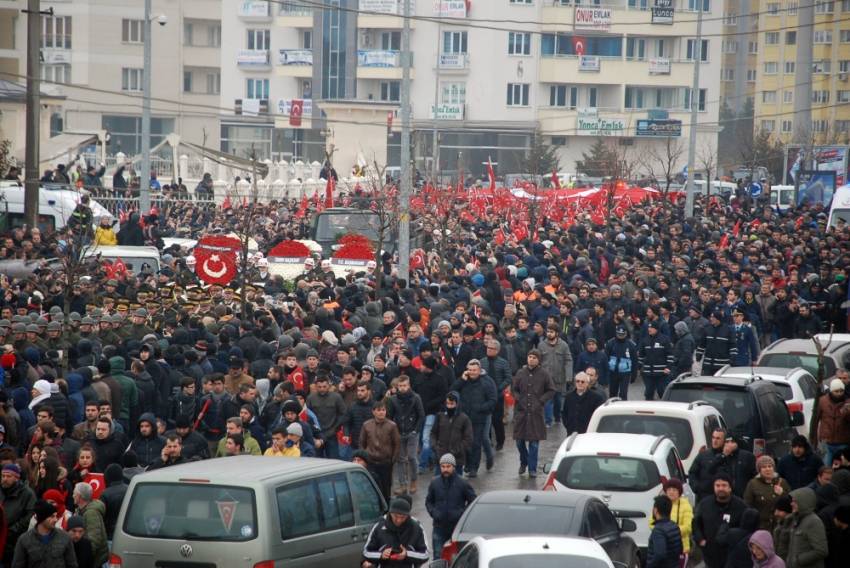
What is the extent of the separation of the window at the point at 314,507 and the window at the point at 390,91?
255ft

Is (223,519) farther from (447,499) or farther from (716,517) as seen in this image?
(716,517)

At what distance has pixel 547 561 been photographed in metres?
9.45

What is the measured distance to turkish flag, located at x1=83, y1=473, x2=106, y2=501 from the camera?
12.6 m

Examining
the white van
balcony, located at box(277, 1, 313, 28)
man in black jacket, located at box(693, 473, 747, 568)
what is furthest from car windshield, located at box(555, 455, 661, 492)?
balcony, located at box(277, 1, 313, 28)

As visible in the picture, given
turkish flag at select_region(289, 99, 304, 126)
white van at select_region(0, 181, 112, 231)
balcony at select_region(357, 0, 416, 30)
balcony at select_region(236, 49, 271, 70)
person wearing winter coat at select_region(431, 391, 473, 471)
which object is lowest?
person wearing winter coat at select_region(431, 391, 473, 471)

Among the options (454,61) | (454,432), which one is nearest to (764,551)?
(454,432)

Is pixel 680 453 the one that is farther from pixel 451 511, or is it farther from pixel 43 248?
pixel 43 248

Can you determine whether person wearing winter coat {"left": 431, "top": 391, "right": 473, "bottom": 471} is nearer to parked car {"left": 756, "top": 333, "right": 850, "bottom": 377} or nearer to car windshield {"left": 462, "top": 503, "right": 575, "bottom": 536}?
car windshield {"left": 462, "top": 503, "right": 575, "bottom": 536}

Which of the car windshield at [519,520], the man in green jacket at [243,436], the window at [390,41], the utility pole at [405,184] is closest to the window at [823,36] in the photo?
the window at [390,41]

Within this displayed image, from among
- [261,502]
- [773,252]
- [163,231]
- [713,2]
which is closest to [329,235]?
[163,231]

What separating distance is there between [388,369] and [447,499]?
489cm

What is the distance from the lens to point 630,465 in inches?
523

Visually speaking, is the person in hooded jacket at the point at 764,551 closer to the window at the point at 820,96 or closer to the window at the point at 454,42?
the window at the point at 454,42

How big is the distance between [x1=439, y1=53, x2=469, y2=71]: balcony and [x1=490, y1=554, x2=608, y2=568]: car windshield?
77949mm
